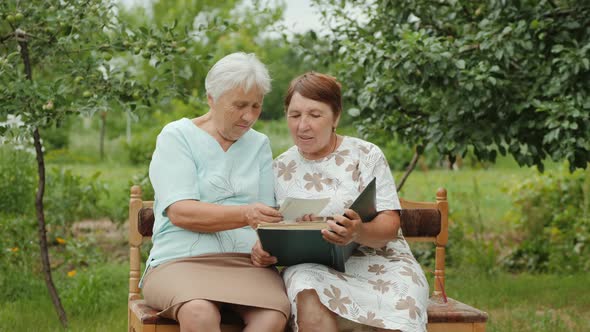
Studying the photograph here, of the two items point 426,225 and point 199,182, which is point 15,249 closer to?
point 199,182

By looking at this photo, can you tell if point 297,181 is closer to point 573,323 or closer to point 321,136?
point 321,136

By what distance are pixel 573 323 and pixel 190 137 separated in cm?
311

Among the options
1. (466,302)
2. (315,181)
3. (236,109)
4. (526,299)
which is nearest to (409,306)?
(315,181)

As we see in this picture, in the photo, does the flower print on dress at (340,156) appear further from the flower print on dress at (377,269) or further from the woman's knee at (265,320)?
the woman's knee at (265,320)

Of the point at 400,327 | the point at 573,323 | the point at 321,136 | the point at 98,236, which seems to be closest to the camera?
the point at 400,327

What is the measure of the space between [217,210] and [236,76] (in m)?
0.54

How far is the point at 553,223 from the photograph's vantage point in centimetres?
729

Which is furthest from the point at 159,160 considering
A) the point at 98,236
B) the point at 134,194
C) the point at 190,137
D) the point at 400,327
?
the point at 98,236

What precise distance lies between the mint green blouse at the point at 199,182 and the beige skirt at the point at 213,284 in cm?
7

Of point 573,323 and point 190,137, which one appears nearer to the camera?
point 190,137

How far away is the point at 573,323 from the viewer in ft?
17.6

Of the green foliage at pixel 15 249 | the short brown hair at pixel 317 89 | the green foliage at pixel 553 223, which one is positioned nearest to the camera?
the short brown hair at pixel 317 89

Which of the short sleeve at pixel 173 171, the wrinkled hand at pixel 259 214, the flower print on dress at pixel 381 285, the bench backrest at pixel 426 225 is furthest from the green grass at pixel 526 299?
the short sleeve at pixel 173 171

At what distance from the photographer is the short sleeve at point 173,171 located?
129 inches
